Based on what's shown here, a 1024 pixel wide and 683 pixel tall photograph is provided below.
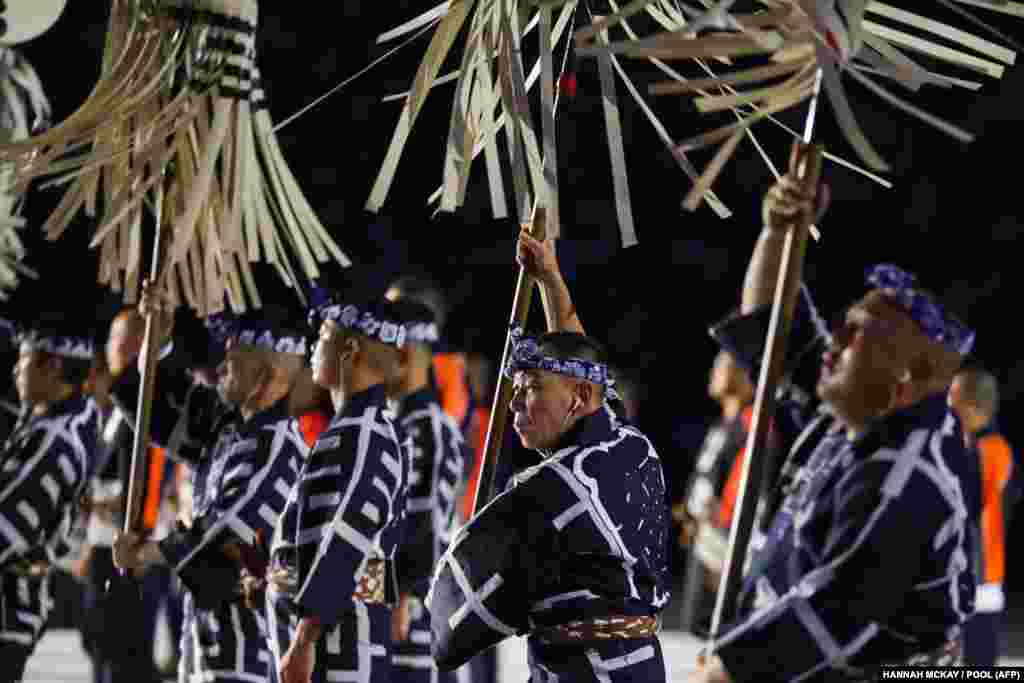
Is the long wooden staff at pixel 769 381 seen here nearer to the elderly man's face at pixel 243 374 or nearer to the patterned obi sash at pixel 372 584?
the patterned obi sash at pixel 372 584

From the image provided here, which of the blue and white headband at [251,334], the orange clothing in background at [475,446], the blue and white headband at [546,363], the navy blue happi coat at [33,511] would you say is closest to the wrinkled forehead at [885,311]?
the blue and white headband at [546,363]

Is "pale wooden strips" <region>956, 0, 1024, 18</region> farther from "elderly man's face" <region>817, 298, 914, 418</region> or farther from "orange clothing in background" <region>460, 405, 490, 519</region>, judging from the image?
"orange clothing in background" <region>460, 405, 490, 519</region>

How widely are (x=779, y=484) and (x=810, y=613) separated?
0.69 meters

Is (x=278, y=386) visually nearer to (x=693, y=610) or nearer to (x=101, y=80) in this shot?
(x=101, y=80)

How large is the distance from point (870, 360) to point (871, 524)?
0.33 meters

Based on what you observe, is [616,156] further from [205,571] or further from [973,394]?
[973,394]

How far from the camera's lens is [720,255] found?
11.1 metres

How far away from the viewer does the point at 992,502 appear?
7207mm

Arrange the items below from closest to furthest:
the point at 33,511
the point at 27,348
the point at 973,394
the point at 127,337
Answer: the point at 33,511 < the point at 127,337 < the point at 27,348 < the point at 973,394

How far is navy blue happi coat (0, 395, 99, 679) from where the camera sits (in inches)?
215

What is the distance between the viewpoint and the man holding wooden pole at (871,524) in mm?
3025

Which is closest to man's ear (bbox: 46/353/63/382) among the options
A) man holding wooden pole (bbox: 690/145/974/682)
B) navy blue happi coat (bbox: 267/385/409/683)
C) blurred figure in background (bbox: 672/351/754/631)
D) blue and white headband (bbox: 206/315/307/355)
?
blue and white headband (bbox: 206/315/307/355)

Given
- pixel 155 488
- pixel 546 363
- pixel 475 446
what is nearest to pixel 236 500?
pixel 546 363

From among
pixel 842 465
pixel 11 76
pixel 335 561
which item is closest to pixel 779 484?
pixel 842 465
